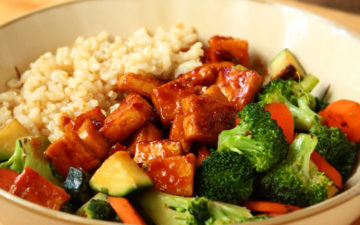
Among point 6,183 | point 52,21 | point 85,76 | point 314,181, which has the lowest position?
point 314,181

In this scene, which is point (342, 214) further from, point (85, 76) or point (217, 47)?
point (85, 76)

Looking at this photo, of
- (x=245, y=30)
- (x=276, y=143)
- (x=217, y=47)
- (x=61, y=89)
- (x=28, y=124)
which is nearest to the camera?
(x=276, y=143)

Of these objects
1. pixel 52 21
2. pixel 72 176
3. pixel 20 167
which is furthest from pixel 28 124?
pixel 52 21

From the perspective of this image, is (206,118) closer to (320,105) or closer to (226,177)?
(226,177)

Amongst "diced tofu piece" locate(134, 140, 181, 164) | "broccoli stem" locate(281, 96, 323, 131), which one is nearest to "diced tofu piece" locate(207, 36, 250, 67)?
"broccoli stem" locate(281, 96, 323, 131)

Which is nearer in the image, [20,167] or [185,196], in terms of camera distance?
[185,196]

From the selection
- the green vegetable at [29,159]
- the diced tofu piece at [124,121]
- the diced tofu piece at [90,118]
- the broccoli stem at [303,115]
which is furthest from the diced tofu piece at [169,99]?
the green vegetable at [29,159]
